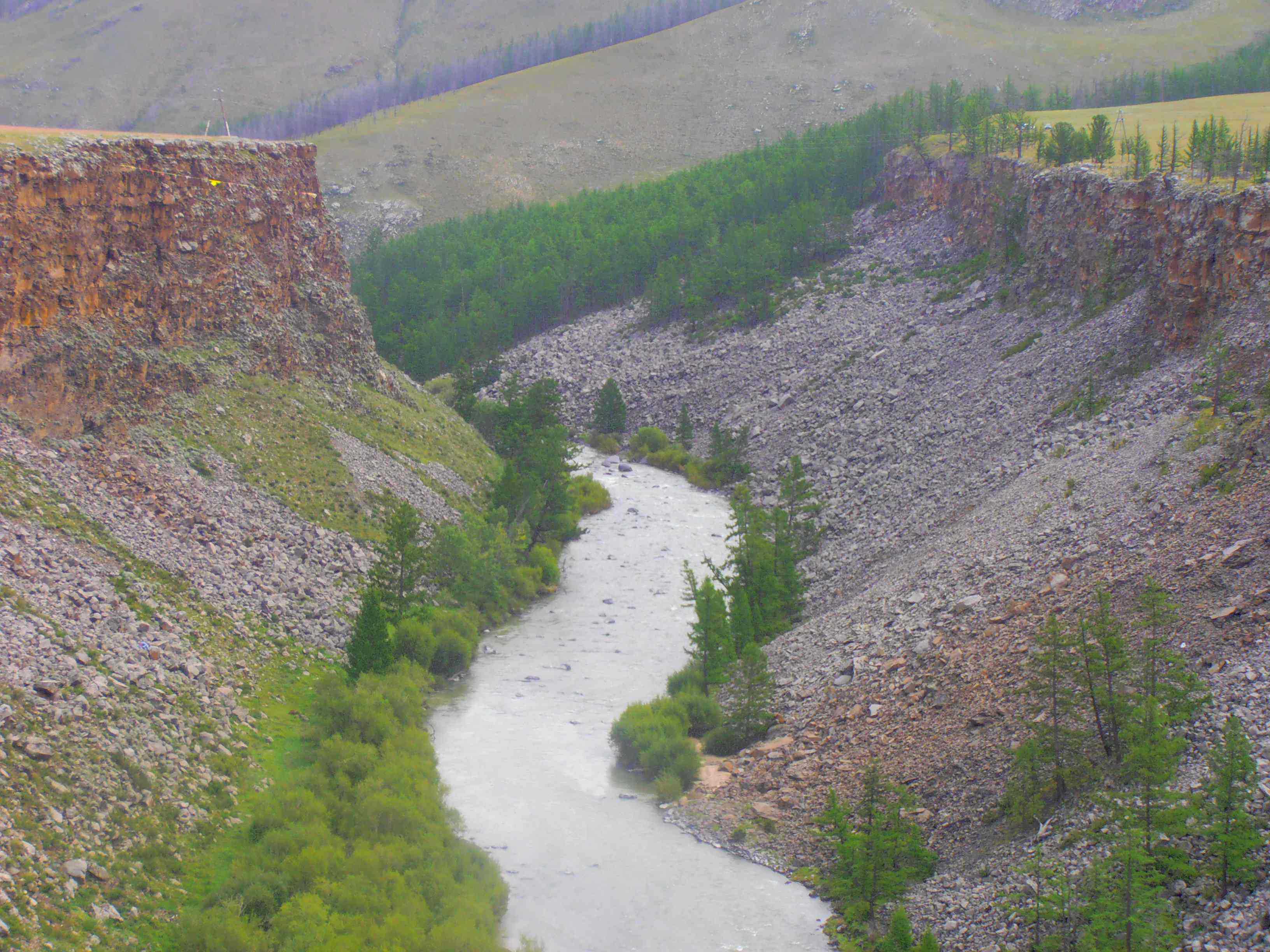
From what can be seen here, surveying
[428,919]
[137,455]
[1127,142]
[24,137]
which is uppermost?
[24,137]

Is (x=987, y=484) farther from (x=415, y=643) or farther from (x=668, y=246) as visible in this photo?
(x=668, y=246)

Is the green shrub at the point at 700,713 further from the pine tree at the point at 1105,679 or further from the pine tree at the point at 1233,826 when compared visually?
the pine tree at the point at 1233,826

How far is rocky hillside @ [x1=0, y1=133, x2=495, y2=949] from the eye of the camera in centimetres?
2391

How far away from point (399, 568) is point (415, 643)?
11.9 feet

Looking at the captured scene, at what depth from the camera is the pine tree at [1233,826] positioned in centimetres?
1850

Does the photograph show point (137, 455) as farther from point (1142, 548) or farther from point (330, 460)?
point (1142, 548)

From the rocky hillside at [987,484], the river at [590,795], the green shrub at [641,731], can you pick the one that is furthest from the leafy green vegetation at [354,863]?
the rocky hillside at [987,484]

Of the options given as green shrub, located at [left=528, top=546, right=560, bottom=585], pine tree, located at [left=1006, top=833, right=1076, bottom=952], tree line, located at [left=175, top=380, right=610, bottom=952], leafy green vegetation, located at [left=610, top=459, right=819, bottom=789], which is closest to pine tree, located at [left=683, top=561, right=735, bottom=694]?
leafy green vegetation, located at [left=610, top=459, right=819, bottom=789]

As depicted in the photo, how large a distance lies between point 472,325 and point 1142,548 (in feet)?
264

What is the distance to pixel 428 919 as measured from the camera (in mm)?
23672

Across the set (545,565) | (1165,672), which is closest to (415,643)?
(545,565)

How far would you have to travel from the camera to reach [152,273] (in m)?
44.3

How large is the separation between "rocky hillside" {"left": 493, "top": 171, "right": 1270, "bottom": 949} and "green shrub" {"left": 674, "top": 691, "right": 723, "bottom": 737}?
8.06 ft

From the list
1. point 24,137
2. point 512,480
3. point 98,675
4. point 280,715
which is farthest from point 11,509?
point 512,480
